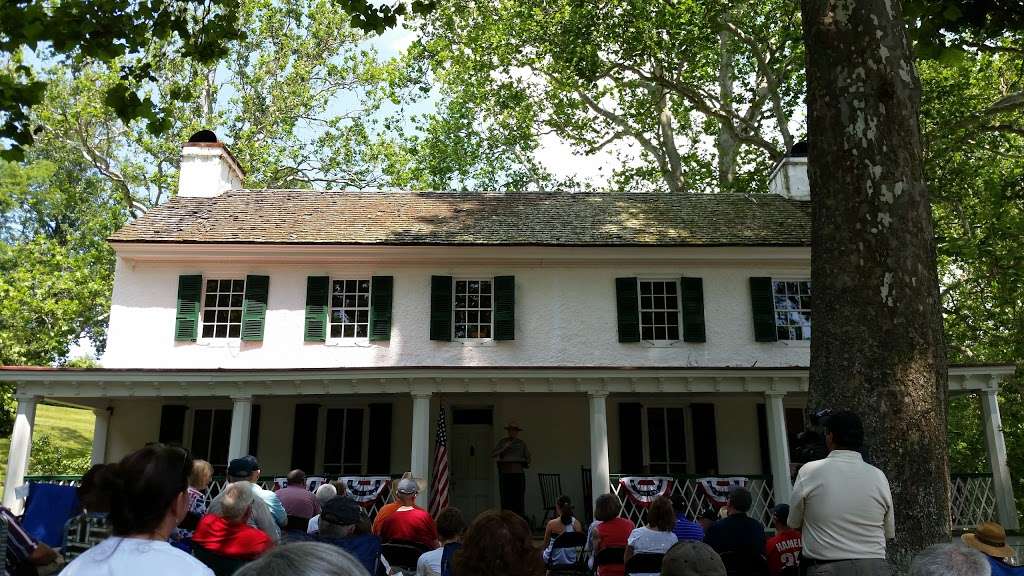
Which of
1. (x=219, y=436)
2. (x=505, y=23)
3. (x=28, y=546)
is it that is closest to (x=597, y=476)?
(x=219, y=436)

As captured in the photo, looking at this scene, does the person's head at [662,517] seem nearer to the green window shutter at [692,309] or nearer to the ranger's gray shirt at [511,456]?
the ranger's gray shirt at [511,456]

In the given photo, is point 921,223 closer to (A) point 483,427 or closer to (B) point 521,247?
(B) point 521,247

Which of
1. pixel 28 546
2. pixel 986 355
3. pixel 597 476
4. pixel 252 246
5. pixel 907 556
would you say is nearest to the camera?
pixel 28 546

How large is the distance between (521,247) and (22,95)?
1015cm

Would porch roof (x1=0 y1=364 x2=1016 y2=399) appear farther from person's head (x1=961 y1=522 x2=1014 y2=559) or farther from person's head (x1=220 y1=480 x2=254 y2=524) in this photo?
person's head (x1=220 y1=480 x2=254 y2=524)

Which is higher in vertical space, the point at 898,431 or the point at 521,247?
the point at 521,247

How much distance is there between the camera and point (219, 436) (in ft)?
53.5

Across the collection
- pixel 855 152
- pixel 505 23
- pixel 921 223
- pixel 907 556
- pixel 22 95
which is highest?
pixel 505 23

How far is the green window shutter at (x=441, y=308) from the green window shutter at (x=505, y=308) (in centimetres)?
101

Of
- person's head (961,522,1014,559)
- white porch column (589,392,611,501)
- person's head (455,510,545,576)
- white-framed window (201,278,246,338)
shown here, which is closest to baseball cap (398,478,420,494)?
person's head (455,510,545,576)

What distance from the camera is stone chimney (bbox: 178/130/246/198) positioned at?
61.5 ft

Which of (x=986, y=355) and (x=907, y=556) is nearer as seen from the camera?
(x=907, y=556)

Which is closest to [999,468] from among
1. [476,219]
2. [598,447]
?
[598,447]

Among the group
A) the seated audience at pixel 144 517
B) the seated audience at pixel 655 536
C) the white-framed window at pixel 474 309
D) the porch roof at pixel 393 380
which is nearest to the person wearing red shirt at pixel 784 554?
the seated audience at pixel 655 536
